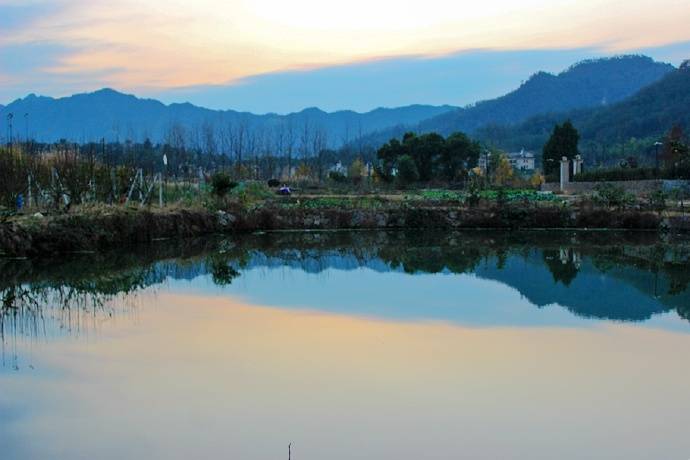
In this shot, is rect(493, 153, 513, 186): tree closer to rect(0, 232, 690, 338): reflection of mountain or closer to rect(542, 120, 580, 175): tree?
rect(542, 120, 580, 175): tree

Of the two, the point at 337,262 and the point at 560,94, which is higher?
the point at 560,94

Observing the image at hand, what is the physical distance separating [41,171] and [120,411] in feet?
46.2

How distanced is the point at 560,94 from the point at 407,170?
3581 inches

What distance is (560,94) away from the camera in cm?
11919

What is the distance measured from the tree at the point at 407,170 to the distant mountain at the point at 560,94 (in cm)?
6859

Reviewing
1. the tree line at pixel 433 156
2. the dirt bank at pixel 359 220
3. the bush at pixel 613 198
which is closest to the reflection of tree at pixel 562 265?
the dirt bank at pixel 359 220

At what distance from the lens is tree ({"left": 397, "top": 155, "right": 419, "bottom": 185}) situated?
3544 cm

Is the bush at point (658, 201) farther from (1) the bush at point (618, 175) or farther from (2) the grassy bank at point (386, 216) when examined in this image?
(1) the bush at point (618, 175)

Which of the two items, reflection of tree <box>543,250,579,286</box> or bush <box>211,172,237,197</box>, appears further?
bush <box>211,172,237,197</box>

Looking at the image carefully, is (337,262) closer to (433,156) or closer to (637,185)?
(637,185)

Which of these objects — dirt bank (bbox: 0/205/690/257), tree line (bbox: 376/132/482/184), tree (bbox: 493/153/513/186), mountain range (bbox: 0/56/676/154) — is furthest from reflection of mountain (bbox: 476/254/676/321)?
mountain range (bbox: 0/56/676/154)

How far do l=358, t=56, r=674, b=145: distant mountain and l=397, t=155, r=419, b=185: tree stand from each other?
225ft

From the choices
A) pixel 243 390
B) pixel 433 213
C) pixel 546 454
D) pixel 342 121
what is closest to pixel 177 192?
pixel 433 213

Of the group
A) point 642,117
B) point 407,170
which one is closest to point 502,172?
point 407,170
